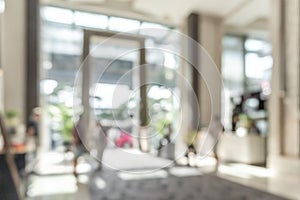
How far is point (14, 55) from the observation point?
14.3 feet

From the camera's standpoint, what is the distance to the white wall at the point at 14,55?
4.25 meters

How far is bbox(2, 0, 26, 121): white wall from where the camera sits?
4246 millimetres

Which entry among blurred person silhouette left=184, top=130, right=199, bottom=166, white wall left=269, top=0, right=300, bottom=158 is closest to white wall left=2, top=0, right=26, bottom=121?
blurred person silhouette left=184, top=130, right=199, bottom=166

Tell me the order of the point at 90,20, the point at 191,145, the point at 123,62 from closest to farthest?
the point at 123,62 → the point at 90,20 → the point at 191,145

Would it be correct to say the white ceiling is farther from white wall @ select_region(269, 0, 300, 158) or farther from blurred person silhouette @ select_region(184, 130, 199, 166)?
blurred person silhouette @ select_region(184, 130, 199, 166)

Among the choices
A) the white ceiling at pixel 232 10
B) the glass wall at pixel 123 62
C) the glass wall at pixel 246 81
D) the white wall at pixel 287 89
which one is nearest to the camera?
the glass wall at pixel 123 62

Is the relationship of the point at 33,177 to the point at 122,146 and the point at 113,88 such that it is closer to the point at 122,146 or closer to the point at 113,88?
the point at 122,146

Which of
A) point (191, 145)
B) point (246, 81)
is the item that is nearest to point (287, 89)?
point (191, 145)

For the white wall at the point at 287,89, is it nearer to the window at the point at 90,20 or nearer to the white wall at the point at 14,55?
the window at the point at 90,20

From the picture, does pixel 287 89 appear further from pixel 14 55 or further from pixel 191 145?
pixel 14 55

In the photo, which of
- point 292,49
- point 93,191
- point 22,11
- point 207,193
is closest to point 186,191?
point 207,193

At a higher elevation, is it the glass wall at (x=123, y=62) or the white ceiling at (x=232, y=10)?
the white ceiling at (x=232, y=10)

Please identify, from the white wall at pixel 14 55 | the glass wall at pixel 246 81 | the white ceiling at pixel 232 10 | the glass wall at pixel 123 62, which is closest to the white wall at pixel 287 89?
the glass wall at pixel 246 81

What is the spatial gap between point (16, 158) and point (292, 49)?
3332mm
